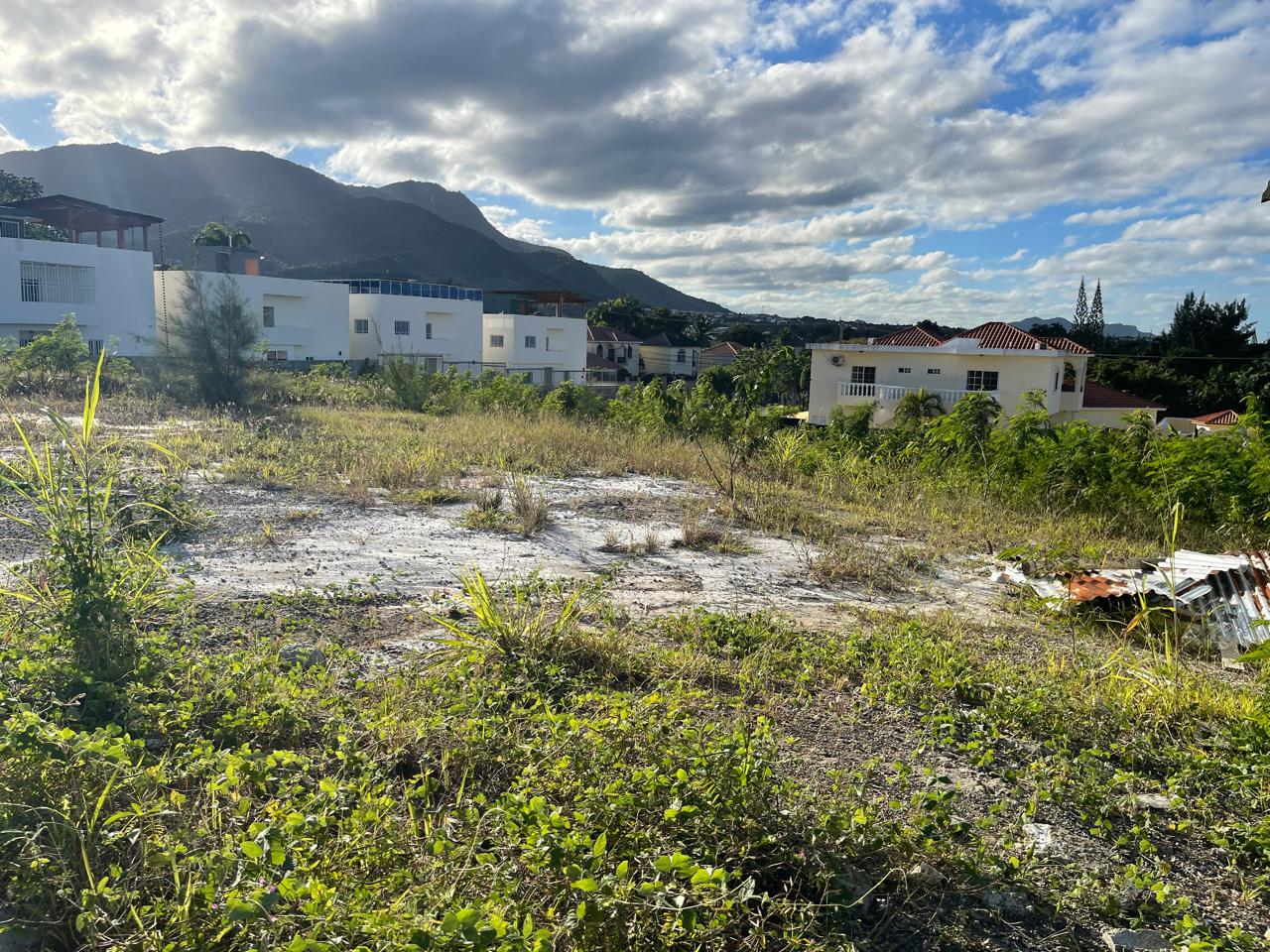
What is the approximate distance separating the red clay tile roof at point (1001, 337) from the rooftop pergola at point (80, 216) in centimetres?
3128

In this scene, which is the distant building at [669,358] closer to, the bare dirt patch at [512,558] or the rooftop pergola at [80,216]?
the rooftop pergola at [80,216]

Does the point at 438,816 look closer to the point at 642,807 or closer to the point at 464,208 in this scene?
the point at 642,807

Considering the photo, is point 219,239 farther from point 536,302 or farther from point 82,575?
point 82,575

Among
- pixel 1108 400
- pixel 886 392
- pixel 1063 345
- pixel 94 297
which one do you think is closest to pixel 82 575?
pixel 94 297

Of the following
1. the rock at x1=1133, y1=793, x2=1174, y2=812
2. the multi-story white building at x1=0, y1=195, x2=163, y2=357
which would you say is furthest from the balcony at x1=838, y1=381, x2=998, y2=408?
the rock at x1=1133, y1=793, x2=1174, y2=812

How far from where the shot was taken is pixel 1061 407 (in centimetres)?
3312

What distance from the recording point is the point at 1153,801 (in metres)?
2.87

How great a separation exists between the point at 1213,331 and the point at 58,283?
53.6m

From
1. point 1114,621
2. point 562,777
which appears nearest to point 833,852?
point 562,777

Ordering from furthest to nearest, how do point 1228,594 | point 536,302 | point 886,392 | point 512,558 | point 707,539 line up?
point 536,302 → point 886,392 → point 707,539 → point 512,558 → point 1228,594

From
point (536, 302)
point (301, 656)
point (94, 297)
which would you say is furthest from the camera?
point (536, 302)

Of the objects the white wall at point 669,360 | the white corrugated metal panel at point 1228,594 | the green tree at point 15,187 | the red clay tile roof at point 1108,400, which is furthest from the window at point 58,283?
the white wall at point 669,360

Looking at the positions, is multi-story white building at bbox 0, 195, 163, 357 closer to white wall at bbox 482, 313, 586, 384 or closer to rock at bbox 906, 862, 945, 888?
white wall at bbox 482, 313, 586, 384

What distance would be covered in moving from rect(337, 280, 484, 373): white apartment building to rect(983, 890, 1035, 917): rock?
3636 centimetres
